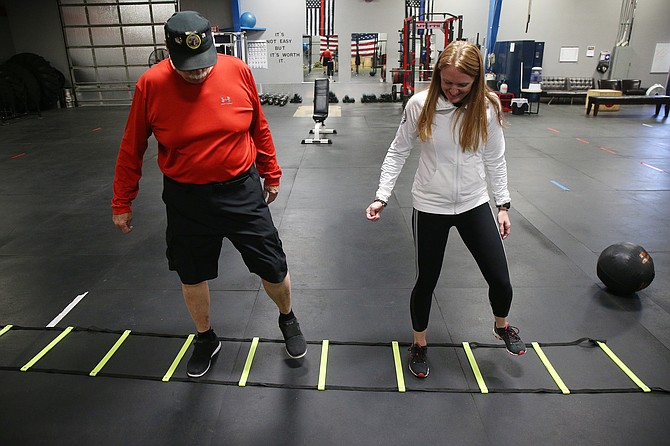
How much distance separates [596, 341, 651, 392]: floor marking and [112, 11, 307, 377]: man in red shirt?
1.76 m

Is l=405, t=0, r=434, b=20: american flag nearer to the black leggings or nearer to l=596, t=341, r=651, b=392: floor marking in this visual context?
l=596, t=341, r=651, b=392: floor marking

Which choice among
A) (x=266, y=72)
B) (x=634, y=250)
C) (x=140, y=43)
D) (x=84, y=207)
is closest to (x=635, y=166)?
(x=634, y=250)

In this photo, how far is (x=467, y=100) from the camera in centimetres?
189

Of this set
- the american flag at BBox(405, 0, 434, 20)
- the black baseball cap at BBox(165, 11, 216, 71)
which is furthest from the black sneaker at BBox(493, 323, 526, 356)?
the american flag at BBox(405, 0, 434, 20)

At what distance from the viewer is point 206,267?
85.7 inches

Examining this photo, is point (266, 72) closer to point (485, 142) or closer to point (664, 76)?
point (664, 76)

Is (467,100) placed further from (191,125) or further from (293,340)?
(293,340)

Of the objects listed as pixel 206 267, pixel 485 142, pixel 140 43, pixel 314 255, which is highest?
pixel 140 43

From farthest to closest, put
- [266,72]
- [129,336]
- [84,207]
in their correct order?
[266,72]
[84,207]
[129,336]

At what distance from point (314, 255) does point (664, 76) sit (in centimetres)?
1548

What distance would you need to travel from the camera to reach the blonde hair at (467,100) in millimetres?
1783

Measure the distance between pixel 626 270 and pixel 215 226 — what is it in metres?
2.61

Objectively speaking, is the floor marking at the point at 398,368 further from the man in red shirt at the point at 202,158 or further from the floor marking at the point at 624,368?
the floor marking at the point at 624,368

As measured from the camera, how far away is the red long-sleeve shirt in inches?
73.6
